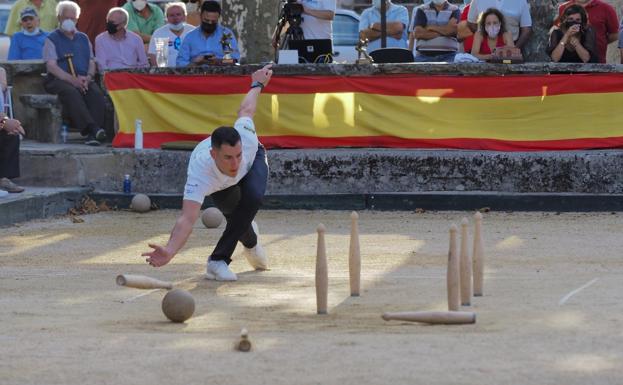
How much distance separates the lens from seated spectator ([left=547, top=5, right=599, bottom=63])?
15672 mm

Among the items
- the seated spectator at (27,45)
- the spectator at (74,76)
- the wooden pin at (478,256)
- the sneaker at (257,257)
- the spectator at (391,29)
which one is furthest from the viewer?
the spectator at (391,29)

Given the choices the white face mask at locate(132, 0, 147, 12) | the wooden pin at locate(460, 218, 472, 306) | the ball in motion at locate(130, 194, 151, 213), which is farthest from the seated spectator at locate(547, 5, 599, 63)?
the wooden pin at locate(460, 218, 472, 306)

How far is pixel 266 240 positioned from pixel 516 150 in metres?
3.72

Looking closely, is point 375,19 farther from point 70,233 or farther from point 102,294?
point 102,294

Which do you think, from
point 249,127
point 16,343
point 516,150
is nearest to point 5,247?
point 249,127

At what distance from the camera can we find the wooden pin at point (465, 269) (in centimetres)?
900

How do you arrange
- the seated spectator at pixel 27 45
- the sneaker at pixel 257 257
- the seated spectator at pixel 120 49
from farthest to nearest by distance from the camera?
the seated spectator at pixel 27 45
the seated spectator at pixel 120 49
the sneaker at pixel 257 257

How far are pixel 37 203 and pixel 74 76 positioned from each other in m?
2.58

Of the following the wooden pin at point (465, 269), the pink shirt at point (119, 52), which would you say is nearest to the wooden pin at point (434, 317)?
the wooden pin at point (465, 269)

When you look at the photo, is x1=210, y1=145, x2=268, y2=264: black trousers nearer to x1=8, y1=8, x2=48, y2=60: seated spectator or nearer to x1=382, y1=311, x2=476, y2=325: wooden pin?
x1=382, y1=311, x2=476, y2=325: wooden pin

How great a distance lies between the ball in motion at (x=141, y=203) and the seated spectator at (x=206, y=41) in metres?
1.97

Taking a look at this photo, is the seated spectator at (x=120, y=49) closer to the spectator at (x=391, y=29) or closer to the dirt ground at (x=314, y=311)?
the spectator at (x=391, y=29)

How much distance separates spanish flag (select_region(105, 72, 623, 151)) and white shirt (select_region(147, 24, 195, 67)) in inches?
52.1

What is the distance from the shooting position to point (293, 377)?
23.6 ft
